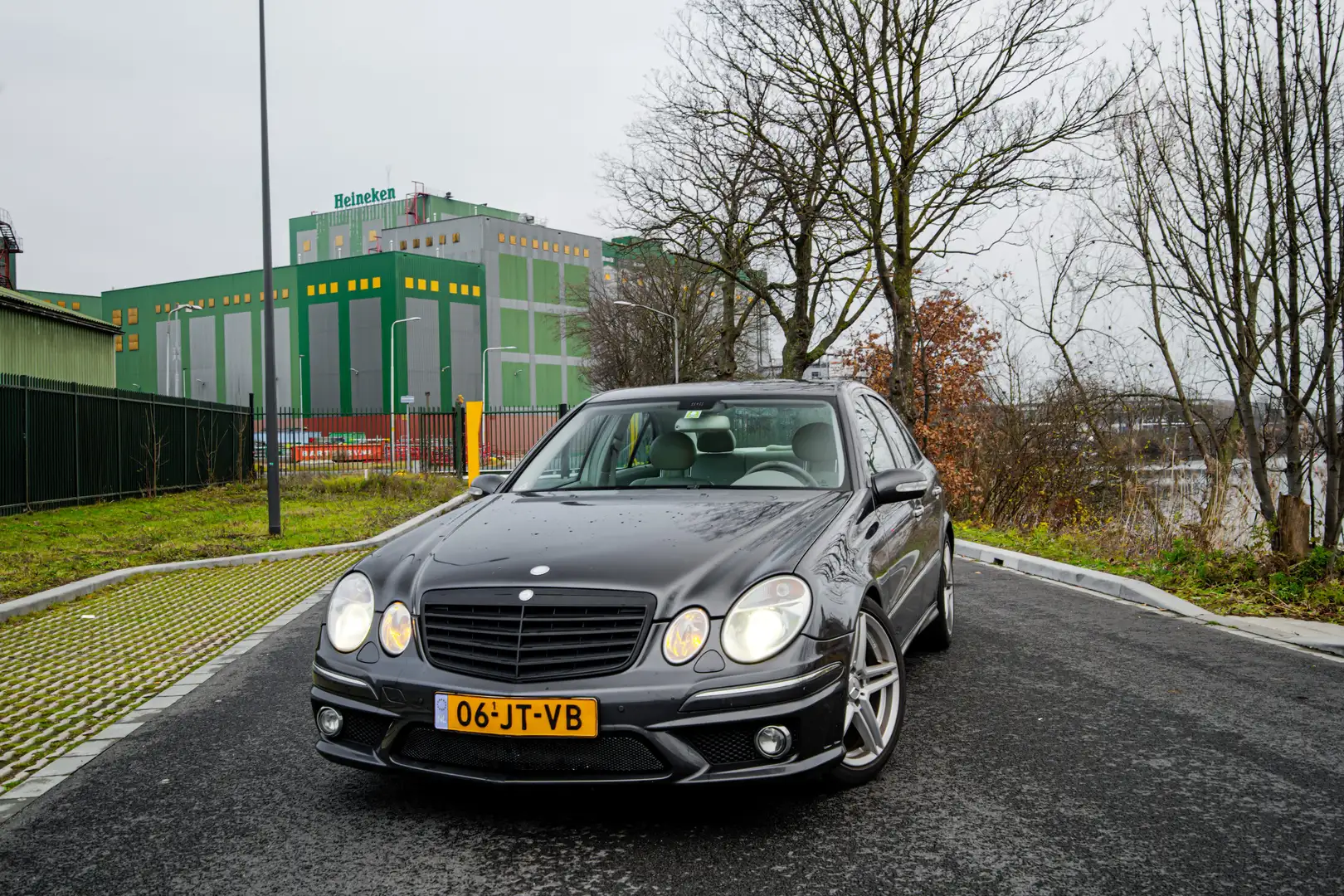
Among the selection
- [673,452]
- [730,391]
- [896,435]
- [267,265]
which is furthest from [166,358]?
[673,452]

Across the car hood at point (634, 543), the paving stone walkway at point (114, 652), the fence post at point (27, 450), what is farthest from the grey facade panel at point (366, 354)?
the car hood at point (634, 543)

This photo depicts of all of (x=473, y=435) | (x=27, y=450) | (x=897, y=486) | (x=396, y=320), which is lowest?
(x=897, y=486)

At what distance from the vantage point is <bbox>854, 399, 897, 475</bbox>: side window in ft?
16.9

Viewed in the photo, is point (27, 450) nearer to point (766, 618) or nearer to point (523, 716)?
point (523, 716)

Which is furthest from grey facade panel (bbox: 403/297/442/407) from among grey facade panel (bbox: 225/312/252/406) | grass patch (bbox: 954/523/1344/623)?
grass patch (bbox: 954/523/1344/623)

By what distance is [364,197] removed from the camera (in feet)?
334

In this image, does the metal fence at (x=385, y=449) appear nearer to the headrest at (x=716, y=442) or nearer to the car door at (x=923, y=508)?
the car door at (x=923, y=508)

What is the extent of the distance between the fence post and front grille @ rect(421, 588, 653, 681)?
646 inches

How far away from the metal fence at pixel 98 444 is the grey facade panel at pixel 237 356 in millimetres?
63210

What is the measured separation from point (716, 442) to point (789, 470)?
0.38 metres

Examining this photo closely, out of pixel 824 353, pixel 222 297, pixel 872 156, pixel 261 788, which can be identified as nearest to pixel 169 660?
pixel 261 788

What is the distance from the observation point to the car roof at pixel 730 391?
211 inches

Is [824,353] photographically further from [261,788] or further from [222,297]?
[222,297]

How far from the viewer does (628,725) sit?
329 centimetres
